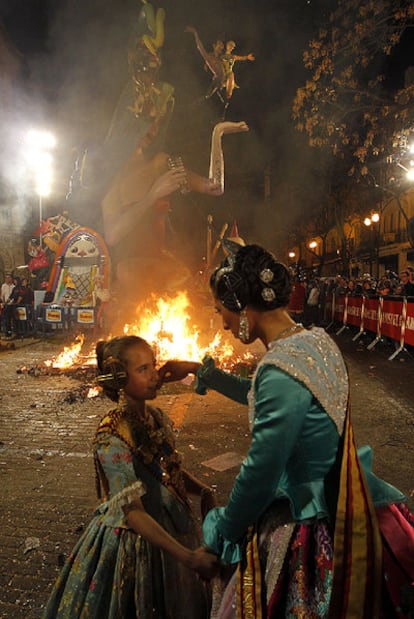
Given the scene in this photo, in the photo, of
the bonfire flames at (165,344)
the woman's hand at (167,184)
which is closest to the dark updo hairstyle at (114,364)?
the bonfire flames at (165,344)

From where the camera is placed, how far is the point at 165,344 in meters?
11.1

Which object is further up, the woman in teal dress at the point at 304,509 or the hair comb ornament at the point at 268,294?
the hair comb ornament at the point at 268,294

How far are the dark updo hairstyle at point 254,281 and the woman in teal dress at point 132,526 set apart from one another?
679mm

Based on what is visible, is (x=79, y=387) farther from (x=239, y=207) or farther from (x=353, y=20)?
(x=239, y=207)

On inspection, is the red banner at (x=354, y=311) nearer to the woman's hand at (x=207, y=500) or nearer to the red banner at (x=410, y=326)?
the red banner at (x=410, y=326)

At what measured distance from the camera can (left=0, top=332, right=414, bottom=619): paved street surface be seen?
3.31 m

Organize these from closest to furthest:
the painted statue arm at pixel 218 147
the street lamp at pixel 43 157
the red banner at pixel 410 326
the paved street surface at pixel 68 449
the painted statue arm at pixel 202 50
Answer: the paved street surface at pixel 68 449 < the red banner at pixel 410 326 < the painted statue arm at pixel 202 50 < the painted statue arm at pixel 218 147 < the street lamp at pixel 43 157

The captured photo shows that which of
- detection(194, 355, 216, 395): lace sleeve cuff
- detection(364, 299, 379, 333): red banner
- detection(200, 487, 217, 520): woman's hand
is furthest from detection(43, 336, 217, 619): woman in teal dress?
detection(364, 299, 379, 333): red banner

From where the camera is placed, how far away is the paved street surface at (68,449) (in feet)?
10.9

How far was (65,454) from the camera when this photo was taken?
537cm

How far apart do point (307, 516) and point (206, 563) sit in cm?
42

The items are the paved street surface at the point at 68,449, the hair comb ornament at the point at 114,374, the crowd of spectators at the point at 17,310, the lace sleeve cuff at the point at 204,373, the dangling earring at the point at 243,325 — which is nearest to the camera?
the dangling earring at the point at 243,325

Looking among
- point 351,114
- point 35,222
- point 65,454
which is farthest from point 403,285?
point 35,222

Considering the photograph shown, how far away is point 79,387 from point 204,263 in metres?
14.0
